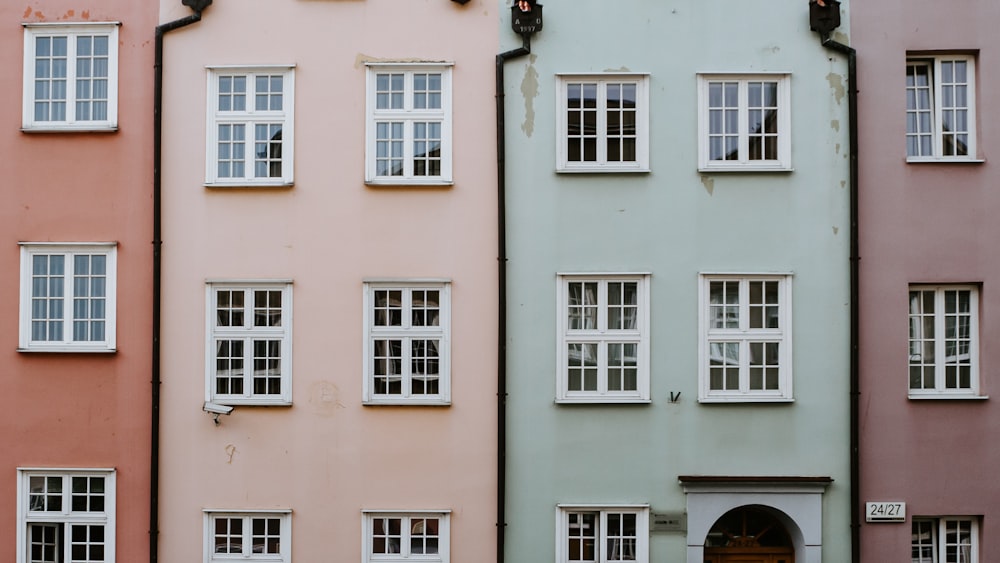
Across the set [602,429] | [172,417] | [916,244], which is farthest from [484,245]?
[916,244]

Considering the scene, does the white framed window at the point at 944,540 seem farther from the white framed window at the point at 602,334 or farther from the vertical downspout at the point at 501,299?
the vertical downspout at the point at 501,299

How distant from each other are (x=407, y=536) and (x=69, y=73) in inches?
339

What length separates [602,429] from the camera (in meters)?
15.0

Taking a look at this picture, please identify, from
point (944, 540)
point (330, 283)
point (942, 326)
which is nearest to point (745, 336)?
point (942, 326)

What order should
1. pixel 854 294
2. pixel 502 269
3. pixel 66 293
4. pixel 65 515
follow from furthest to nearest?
1. pixel 66 293
2. pixel 65 515
3. pixel 502 269
4. pixel 854 294

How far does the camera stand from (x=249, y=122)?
15.4 m

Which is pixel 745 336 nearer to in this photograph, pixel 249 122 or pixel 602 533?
pixel 602 533

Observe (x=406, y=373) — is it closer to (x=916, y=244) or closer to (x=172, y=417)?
(x=172, y=417)

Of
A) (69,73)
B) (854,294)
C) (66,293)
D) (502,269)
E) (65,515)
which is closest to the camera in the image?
(854,294)

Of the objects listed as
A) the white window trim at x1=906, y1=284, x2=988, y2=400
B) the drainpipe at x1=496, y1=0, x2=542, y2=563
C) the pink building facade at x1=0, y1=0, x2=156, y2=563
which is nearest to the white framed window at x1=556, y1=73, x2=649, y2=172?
the drainpipe at x1=496, y1=0, x2=542, y2=563

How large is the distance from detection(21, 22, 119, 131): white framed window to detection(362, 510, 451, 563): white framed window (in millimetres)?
7271

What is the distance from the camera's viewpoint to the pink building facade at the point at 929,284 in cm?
1490

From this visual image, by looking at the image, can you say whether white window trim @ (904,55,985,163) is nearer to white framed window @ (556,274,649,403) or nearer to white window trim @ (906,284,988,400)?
white window trim @ (906,284,988,400)

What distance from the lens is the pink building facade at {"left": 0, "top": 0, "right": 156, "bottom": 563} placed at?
1516 cm
